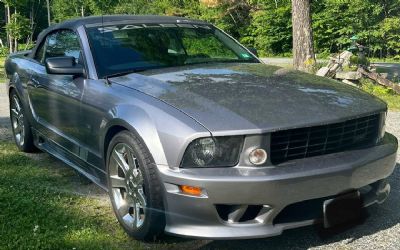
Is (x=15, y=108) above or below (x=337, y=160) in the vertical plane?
below

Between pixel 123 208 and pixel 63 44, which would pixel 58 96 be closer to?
pixel 63 44

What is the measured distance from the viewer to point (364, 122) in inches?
132

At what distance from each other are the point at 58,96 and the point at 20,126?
1.71 m

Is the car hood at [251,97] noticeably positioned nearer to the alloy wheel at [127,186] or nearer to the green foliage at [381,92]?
the alloy wheel at [127,186]

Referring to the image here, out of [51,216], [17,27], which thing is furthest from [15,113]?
[17,27]

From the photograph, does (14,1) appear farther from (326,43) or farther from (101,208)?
(101,208)

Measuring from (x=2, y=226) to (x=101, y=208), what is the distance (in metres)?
0.77

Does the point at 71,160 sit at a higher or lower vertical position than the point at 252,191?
lower

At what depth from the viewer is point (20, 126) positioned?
591 cm

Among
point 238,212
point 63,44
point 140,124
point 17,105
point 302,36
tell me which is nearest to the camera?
point 238,212

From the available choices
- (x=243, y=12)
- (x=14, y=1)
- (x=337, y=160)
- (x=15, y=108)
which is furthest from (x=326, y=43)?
(x=337, y=160)

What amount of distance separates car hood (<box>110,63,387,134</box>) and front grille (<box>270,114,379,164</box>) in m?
0.07

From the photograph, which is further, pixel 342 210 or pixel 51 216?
pixel 51 216

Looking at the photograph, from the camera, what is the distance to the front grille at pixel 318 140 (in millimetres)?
2968
